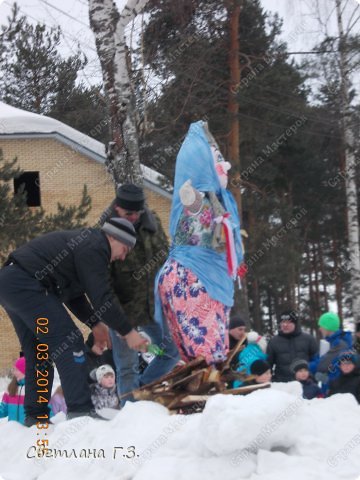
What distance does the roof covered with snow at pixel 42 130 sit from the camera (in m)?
15.1

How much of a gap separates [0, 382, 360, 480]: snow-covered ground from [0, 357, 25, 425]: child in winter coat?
138 centimetres

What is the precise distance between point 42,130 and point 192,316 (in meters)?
11.1

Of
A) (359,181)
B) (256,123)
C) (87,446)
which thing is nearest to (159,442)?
(87,446)

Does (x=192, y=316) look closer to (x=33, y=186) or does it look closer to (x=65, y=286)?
(x=65, y=286)

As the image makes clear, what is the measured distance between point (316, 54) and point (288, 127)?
323cm

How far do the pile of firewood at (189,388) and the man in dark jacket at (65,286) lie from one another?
1.20 feet

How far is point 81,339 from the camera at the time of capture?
4.56 m

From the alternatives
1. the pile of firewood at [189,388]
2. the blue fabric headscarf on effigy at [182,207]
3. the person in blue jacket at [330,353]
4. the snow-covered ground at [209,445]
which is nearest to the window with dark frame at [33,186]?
the person in blue jacket at [330,353]

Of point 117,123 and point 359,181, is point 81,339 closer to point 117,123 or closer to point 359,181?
point 117,123

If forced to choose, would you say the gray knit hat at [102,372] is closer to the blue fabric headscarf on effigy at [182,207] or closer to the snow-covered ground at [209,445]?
the blue fabric headscarf on effigy at [182,207]

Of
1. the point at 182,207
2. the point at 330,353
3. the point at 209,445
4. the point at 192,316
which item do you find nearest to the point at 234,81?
the point at 330,353

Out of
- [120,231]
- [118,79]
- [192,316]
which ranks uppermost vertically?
[118,79]

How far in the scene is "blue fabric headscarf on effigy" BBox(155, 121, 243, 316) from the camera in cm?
515

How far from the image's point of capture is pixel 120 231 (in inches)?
178
